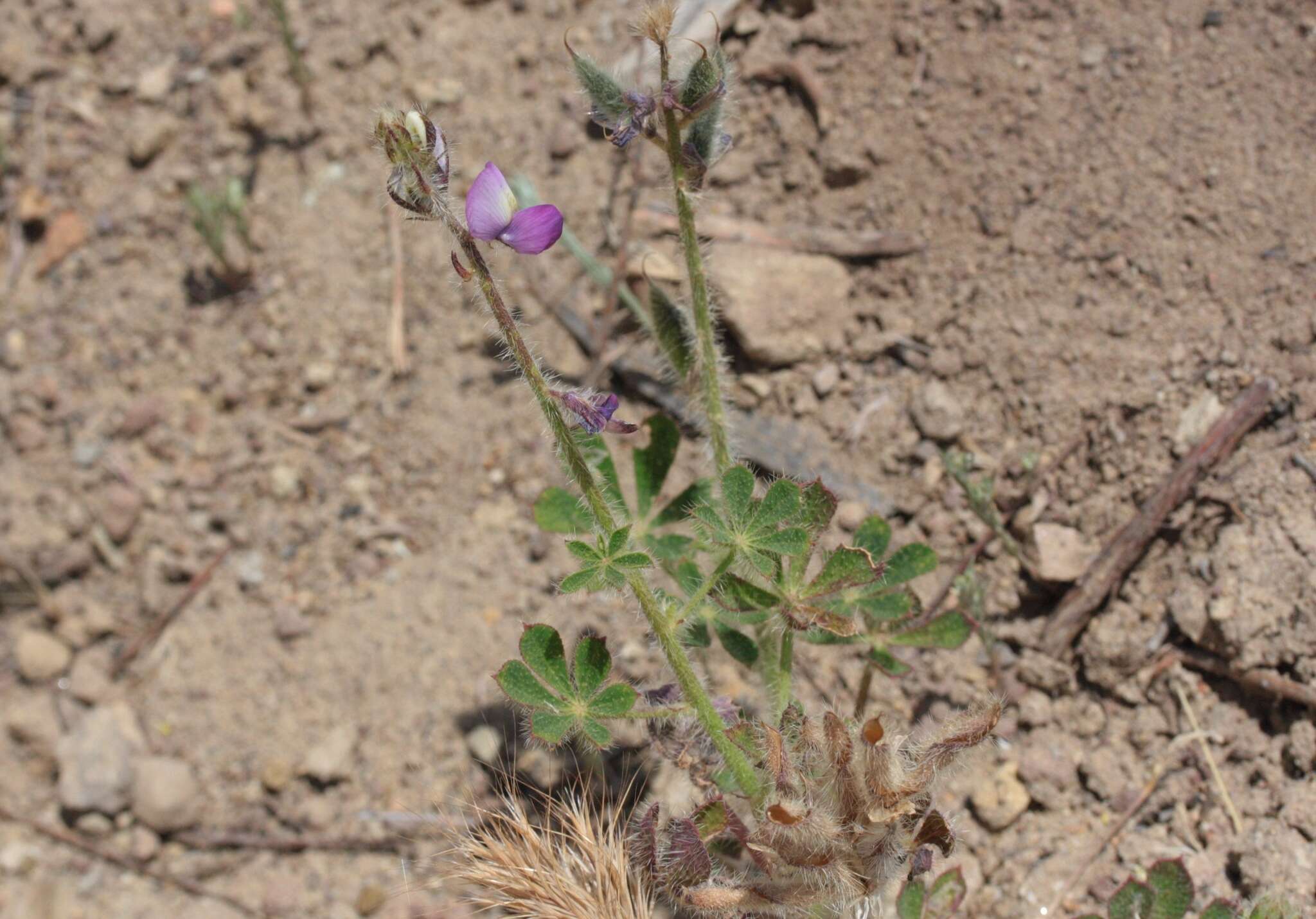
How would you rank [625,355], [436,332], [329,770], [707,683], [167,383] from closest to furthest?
[707,683], [329,770], [625,355], [436,332], [167,383]

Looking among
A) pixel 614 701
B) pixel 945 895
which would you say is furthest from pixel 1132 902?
pixel 614 701

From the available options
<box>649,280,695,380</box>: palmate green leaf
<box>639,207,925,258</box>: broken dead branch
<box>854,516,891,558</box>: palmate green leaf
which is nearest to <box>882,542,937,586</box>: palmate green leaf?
<box>854,516,891,558</box>: palmate green leaf

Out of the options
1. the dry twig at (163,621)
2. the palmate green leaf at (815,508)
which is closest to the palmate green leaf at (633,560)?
the palmate green leaf at (815,508)

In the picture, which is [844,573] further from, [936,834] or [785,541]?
[936,834]

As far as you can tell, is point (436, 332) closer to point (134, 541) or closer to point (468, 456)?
point (468, 456)

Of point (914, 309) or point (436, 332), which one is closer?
point (914, 309)

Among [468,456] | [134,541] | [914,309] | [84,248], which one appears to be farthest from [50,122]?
[914,309]

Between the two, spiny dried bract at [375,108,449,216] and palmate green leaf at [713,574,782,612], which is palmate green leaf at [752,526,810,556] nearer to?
palmate green leaf at [713,574,782,612]
